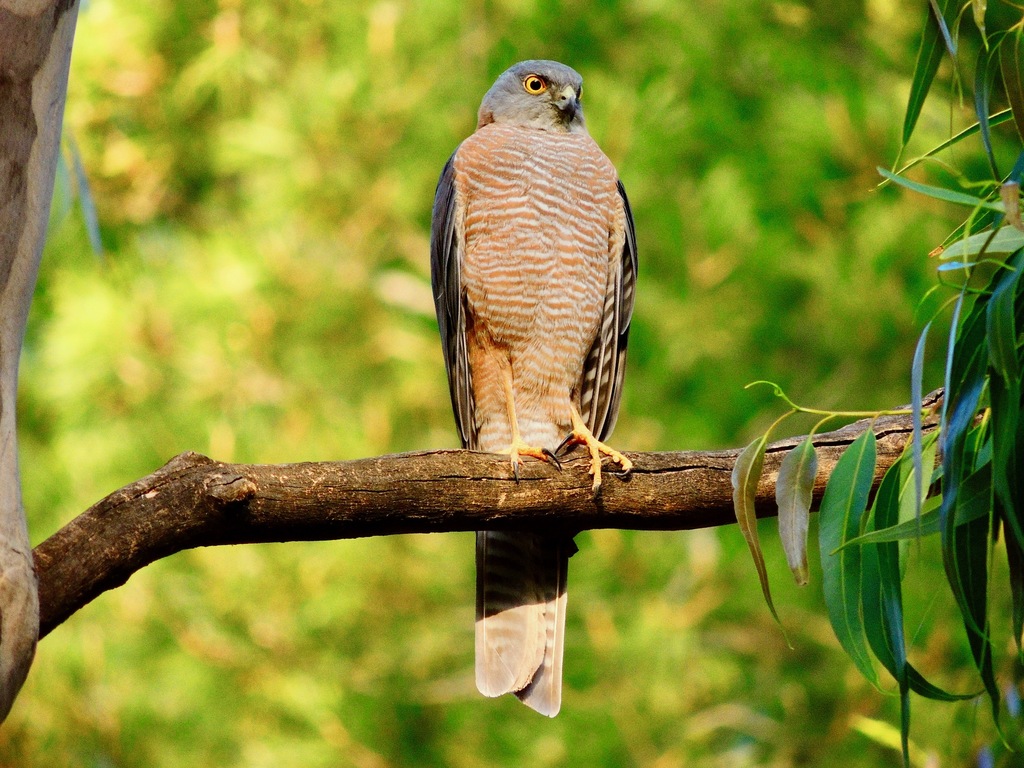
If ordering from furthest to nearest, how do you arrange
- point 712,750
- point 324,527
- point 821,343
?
point 821,343
point 712,750
point 324,527

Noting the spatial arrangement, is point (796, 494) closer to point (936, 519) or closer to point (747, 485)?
point (747, 485)

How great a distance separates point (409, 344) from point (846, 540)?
483 centimetres

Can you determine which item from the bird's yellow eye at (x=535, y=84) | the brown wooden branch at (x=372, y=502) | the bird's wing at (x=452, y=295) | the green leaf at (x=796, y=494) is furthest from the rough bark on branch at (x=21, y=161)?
the bird's yellow eye at (x=535, y=84)

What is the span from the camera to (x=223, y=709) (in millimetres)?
5586

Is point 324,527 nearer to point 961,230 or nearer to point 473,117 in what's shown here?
point 961,230

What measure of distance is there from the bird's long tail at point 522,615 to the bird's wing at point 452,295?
20.1 inches

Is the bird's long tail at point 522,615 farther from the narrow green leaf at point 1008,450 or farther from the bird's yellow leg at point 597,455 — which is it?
the narrow green leaf at point 1008,450

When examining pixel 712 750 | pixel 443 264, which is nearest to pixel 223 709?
pixel 712 750

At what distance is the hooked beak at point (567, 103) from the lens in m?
4.00

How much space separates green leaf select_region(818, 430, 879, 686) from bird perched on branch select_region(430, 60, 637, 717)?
1.34 metres

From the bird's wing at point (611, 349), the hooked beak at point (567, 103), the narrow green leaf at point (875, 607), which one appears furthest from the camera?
the hooked beak at point (567, 103)

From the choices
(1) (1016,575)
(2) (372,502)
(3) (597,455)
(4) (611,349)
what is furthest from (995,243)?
(4) (611,349)

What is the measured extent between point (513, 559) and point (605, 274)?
0.99 metres

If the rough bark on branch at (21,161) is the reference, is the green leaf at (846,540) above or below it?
below
